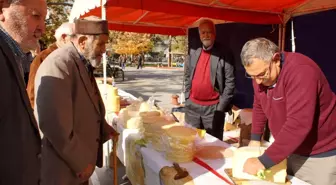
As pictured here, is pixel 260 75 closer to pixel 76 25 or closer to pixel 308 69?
pixel 308 69

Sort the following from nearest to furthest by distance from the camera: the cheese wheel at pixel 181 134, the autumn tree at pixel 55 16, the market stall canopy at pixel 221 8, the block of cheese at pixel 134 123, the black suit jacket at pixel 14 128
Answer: the black suit jacket at pixel 14 128, the cheese wheel at pixel 181 134, the block of cheese at pixel 134 123, the market stall canopy at pixel 221 8, the autumn tree at pixel 55 16

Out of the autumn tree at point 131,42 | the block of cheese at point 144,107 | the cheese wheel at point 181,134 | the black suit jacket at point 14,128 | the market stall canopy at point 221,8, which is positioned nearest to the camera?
the black suit jacket at point 14,128

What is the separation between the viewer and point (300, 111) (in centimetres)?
134

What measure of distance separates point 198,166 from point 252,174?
0.38 metres

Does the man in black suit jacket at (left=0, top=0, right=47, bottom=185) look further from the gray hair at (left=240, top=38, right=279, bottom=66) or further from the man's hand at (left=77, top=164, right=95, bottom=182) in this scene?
the gray hair at (left=240, top=38, right=279, bottom=66)

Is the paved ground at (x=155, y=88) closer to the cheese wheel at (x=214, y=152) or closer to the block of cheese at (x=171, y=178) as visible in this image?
the cheese wheel at (x=214, y=152)

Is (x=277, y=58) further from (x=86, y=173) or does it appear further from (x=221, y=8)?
(x=221, y=8)

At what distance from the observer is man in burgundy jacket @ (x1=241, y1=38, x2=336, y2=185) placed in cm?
134

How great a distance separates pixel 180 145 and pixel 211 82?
1336 millimetres

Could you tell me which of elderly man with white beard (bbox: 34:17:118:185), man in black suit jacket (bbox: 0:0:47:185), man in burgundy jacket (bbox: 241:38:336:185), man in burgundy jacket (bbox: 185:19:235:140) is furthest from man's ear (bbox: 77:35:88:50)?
man in burgundy jacket (bbox: 185:19:235:140)

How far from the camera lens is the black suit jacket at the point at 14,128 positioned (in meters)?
0.98

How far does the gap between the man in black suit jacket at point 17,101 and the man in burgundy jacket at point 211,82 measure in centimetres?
194

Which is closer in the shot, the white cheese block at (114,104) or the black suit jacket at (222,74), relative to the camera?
the black suit jacket at (222,74)

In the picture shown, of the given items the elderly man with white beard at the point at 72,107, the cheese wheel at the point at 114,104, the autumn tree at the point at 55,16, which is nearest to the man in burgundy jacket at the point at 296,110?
the elderly man with white beard at the point at 72,107
